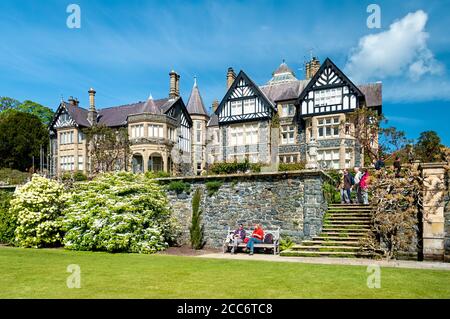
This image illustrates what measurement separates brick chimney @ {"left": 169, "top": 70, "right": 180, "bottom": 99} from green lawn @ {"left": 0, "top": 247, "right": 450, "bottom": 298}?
28.7 meters

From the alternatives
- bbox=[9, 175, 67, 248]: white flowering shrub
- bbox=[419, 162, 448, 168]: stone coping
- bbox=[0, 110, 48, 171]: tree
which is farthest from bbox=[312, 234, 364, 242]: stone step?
bbox=[0, 110, 48, 171]: tree

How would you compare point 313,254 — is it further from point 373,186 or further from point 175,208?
point 175,208

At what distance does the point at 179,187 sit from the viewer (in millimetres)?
15648

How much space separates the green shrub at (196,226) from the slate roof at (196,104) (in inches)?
969

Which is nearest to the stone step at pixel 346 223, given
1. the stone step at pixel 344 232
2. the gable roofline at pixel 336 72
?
the stone step at pixel 344 232

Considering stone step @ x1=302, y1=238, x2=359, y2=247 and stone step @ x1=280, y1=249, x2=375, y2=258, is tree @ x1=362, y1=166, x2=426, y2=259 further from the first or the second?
stone step @ x1=302, y1=238, x2=359, y2=247

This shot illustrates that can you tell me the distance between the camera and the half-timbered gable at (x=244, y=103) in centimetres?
3172

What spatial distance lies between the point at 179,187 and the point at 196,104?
976 inches

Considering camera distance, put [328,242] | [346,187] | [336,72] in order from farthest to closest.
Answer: [336,72]
[346,187]
[328,242]

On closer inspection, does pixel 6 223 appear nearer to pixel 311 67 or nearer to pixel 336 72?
pixel 336 72

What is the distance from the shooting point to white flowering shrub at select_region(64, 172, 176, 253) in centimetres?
1295

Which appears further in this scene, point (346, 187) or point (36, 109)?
point (36, 109)

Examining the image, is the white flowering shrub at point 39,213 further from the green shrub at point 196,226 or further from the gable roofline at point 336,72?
the gable roofline at point 336,72

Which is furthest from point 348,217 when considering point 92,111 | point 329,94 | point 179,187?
point 92,111
